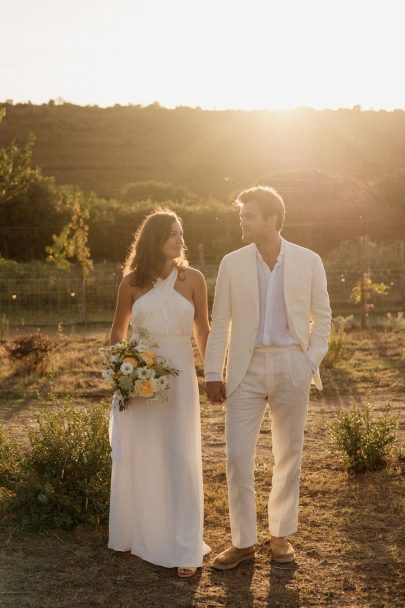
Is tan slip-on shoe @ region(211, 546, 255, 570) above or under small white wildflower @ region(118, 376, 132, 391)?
under

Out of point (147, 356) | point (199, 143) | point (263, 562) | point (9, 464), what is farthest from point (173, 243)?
point (199, 143)

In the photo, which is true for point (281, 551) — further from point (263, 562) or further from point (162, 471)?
point (162, 471)

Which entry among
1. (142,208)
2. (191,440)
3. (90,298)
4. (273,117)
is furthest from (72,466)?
(273,117)

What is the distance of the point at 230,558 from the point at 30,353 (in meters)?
8.04

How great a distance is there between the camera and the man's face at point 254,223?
455 centimetres

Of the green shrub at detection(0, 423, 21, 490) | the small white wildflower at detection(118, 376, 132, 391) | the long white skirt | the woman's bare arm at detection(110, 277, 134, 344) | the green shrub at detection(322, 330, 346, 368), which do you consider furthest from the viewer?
the green shrub at detection(322, 330, 346, 368)

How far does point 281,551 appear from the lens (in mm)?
4805

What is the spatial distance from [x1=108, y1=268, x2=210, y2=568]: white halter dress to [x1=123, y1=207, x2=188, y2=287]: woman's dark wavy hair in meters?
0.07

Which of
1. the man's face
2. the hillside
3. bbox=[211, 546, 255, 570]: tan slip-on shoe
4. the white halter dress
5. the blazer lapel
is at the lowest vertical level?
bbox=[211, 546, 255, 570]: tan slip-on shoe

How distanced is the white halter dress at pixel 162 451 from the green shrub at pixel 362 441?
2.02 m

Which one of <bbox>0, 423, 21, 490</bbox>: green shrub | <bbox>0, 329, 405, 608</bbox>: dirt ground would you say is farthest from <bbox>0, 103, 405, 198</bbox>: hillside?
<bbox>0, 423, 21, 490</bbox>: green shrub

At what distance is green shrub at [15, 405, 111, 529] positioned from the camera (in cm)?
539

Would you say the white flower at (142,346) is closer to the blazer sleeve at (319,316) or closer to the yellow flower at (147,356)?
the yellow flower at (147,356)

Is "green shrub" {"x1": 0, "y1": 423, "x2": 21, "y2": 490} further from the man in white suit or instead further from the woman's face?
the woman's face
